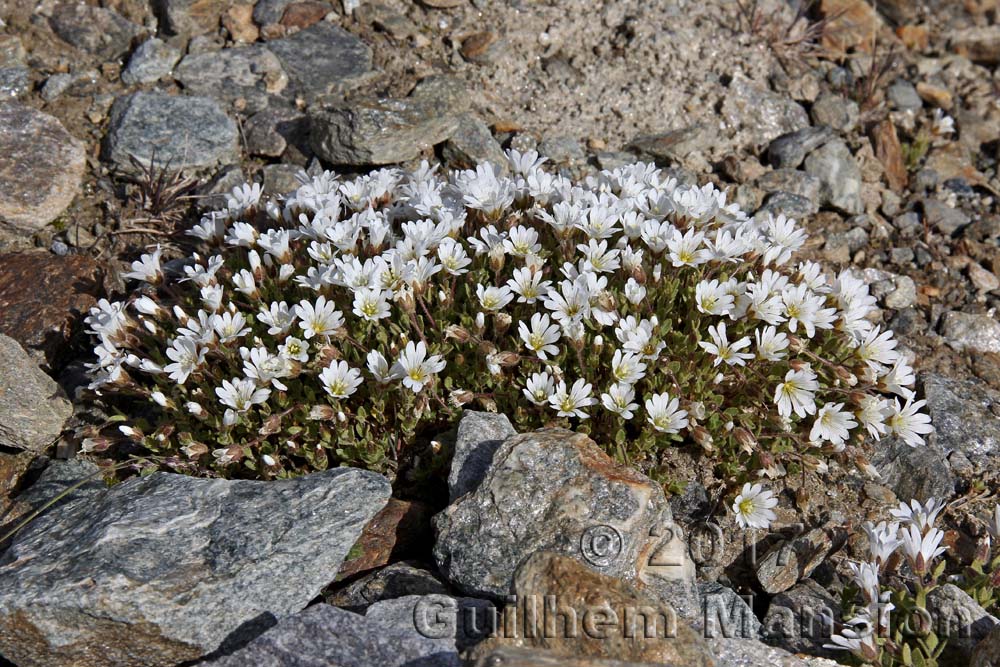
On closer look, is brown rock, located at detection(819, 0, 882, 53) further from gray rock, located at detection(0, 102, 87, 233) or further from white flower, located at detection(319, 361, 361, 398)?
gray rock, located at detection(0, 102, 87, 233)

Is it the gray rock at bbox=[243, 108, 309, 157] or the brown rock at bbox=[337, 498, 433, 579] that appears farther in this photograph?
the gray rock at bbox=[243, 108, 309, 157]

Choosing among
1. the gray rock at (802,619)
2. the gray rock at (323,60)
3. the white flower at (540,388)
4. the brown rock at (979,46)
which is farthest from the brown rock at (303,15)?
the brown rock at (979,46)

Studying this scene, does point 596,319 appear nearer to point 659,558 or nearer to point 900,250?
point 659,558

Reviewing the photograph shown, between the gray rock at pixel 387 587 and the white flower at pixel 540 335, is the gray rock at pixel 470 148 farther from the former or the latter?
the gray rock at pixel 387 587

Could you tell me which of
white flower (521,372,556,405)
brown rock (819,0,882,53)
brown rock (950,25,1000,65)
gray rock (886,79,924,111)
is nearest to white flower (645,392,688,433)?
white flower (521,372,556,405)

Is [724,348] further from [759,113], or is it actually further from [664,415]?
[759,113]

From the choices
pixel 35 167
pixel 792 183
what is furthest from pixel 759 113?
pixel 35 167
